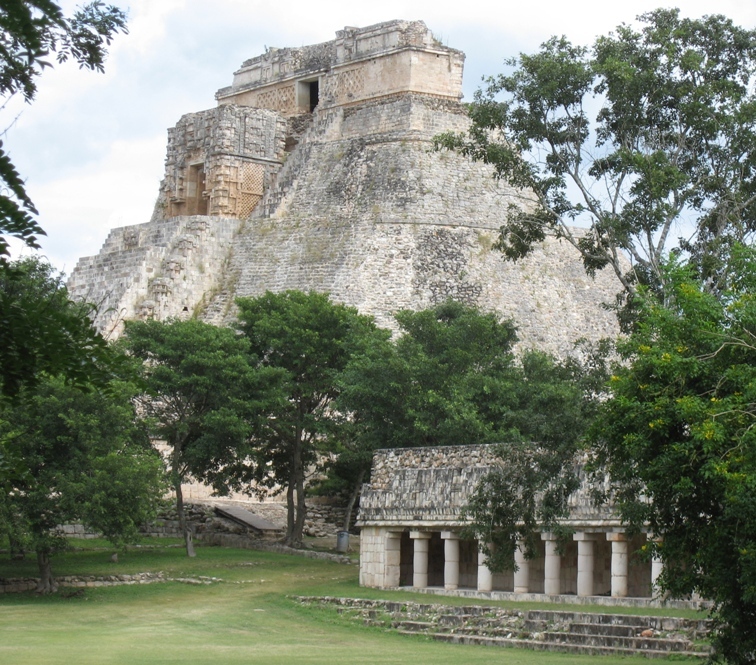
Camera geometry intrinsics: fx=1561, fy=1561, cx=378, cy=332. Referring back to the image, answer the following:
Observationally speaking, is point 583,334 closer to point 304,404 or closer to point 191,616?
point 304,404

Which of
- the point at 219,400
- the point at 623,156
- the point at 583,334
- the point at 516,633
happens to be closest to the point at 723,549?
the point at 516,633

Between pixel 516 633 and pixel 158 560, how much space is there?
1249 cm

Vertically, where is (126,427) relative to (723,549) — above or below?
above

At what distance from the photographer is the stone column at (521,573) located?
25.4 meters

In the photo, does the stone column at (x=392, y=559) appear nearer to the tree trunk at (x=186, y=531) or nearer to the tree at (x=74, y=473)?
the tree at (x=74, y=473)

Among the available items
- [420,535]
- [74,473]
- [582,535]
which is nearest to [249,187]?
[74,473]

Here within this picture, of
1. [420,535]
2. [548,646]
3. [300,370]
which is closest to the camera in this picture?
[548,646]

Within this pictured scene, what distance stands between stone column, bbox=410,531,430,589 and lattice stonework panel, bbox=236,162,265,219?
84.0 feet

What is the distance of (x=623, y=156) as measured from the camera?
25.8 metres

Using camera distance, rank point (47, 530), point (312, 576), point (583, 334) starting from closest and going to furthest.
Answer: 1. point (47, 530)
2. point (312, 576)
3. point (583, 334)

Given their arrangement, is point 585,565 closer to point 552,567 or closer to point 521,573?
point 552,567

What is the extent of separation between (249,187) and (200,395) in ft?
59.6

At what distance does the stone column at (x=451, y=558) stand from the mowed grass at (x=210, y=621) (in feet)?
2.88

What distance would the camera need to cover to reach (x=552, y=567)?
25.0m
